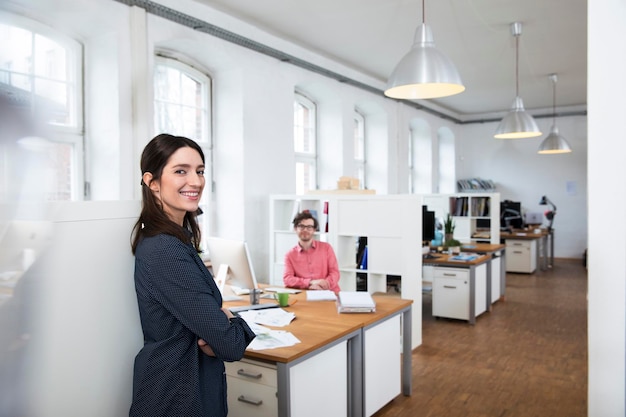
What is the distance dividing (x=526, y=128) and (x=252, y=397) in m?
4.88

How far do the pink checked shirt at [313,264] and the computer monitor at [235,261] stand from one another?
101 cm

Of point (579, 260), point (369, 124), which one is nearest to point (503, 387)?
point (369, 124)

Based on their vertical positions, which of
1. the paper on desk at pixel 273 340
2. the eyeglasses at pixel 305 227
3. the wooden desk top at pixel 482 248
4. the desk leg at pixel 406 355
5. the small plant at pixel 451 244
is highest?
the eyeglasses at pixel 305 227

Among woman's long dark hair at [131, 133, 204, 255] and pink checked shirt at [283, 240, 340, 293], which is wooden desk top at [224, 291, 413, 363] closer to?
pink checked shirt at [283, 240, 340, 293]

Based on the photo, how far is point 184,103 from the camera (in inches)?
222

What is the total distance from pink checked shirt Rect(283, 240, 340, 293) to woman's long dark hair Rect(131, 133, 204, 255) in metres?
2.69

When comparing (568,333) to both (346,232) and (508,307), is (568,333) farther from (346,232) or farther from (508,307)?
(346,232)

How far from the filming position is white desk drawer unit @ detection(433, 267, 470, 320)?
5.97 m

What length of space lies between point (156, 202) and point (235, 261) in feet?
5.51

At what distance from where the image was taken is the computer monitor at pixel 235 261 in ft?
10.8

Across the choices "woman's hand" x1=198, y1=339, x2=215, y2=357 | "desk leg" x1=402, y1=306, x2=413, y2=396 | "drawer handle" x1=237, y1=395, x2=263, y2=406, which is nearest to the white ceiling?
"desk leg" x1=402, y1=306, x2=413, y2=396

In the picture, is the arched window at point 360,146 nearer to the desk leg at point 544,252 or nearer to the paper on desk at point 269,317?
the desk leg at point 544,252

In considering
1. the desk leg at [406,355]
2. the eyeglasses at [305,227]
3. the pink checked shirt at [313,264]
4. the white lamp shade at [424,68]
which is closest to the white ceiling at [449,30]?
the white lamp shade at [424,68]

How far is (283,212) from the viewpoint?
5.98 meters
